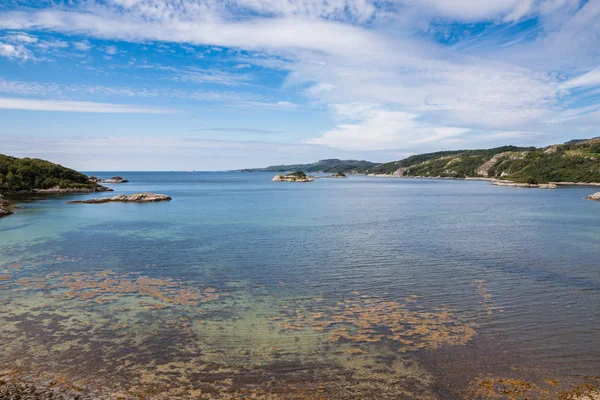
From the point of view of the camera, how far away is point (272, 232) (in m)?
39.2

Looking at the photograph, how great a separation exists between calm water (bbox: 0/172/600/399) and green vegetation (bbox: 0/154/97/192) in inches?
3188

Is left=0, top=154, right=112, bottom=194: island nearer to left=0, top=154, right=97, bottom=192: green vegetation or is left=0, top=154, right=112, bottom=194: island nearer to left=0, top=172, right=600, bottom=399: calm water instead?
left=0, top=154, right=97, bottom=192: green vegetation

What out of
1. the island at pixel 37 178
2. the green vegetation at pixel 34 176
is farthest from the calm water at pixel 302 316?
the green vegetation at pixel 34 176

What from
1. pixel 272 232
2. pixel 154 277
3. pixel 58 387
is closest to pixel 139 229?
pixel 272 232

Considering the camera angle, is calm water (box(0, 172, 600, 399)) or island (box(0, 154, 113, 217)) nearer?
calm water (box(0, 172, 600, 399))

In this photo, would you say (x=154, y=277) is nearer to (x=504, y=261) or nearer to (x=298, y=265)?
(x=298, y=265)

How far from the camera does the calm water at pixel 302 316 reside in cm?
1133

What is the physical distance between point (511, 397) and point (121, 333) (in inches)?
515

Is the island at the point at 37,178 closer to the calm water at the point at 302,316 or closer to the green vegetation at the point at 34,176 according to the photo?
the green vegetation at the point at 34,176

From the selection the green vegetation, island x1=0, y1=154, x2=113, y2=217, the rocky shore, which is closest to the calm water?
island x1=0, y1=154, x2=113, y2=217

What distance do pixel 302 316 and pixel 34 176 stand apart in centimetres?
11605

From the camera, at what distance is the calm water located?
11328mm

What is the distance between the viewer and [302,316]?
16.3 metres

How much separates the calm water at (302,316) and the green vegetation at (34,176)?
266 feet
